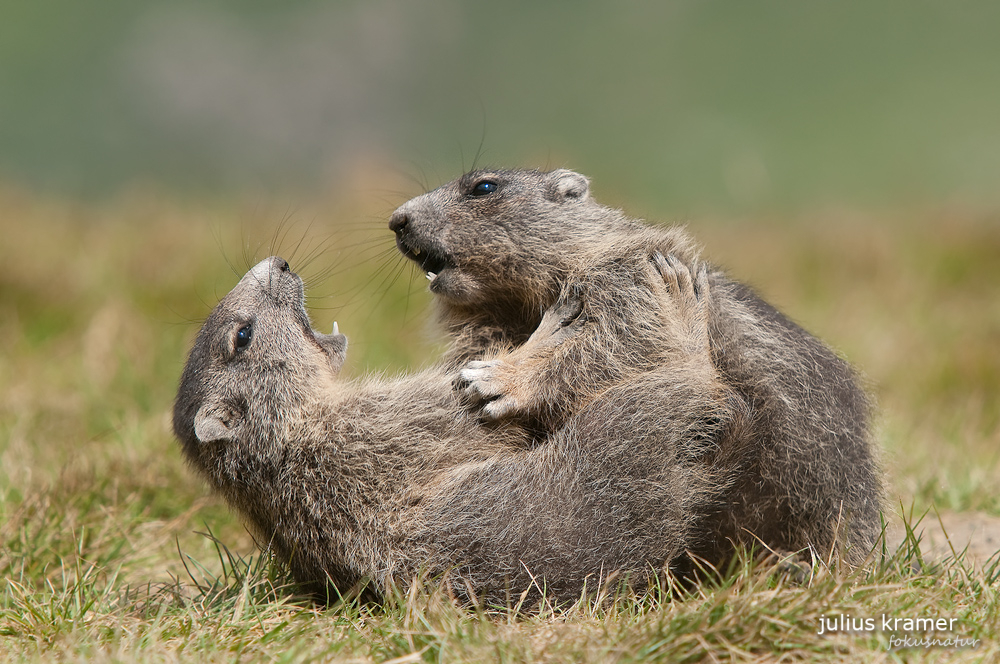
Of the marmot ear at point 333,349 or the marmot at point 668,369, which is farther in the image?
the marmot ear at point 333,349

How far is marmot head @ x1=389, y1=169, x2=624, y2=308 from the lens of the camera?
15.5 ft

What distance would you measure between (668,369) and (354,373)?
168cm

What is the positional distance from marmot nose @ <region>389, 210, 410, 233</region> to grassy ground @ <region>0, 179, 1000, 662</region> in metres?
0.55

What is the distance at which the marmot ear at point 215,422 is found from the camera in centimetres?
412

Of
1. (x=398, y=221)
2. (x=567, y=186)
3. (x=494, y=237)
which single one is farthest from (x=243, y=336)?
(x=567, y=186)

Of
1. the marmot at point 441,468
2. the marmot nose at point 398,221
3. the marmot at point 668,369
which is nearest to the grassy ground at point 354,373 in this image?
the marmot at point 441,468

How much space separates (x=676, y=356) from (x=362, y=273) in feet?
18.2

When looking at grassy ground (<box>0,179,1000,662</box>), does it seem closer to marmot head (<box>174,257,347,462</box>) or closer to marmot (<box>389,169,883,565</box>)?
marmot (<box>389,169,883,565</box>)

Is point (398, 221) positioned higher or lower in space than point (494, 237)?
higher

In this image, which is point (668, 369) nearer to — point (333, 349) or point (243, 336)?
point (333, 349)

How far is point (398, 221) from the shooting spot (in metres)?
4.84

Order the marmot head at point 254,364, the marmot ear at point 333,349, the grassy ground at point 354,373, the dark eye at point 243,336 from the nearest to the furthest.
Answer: the grassy ground at point 354,373 < the marmot head at point 254,364 < the dark eye at point 243,336 < the marmot ear at point 333,349

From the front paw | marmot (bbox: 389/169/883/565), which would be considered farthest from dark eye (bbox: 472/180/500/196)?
the front paw

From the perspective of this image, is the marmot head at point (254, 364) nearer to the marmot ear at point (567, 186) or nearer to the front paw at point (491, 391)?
the front paw at point (491, 391)
